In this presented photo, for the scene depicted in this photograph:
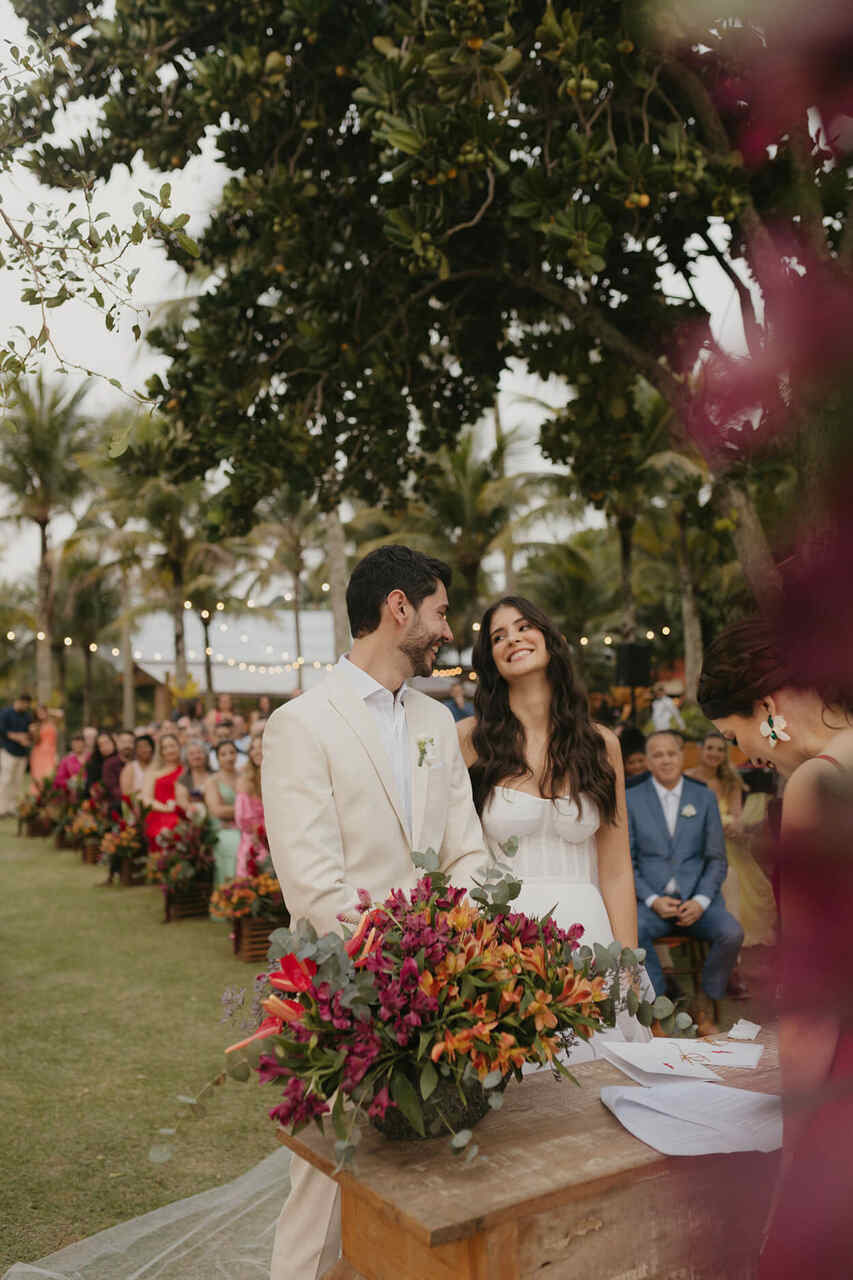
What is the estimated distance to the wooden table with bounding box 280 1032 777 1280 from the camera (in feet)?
5.78

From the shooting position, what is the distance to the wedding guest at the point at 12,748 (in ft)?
60.0

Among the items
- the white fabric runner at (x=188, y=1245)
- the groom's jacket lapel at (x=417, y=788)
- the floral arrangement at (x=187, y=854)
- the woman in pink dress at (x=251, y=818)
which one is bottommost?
the white fabric runner at (x=188, y=1245)

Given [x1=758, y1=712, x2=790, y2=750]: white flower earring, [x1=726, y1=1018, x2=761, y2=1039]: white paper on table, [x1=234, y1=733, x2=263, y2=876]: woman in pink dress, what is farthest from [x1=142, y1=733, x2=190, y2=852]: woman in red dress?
[x1=758, y1=712, x2=790, y2=750]: white flower earring

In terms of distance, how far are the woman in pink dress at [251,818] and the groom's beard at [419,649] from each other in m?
5.81

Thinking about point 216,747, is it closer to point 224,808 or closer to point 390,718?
point 224,808

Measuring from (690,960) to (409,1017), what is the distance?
5602 millimetres

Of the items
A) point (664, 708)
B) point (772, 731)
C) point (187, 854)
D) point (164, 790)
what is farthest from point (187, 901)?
point (772, 731)

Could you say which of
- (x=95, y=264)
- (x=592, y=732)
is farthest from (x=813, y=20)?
(x=592, y=732)

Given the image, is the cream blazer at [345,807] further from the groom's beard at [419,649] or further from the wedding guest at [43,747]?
the wedding guest at [43,747]

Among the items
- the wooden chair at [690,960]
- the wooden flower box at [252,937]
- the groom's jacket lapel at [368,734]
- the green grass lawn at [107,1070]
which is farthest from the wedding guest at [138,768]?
the groom's jacket lapel at [368,734]

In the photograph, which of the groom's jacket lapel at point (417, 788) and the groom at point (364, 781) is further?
the groom's jacket lapel at point (417, 788)

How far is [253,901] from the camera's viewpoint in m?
8.21

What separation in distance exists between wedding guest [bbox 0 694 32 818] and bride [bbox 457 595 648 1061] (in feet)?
52.4

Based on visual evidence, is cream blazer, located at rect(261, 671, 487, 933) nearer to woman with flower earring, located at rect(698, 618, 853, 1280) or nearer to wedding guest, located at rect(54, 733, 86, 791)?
woman with flower earring, located at rect(698, 618, 853, 1280)
